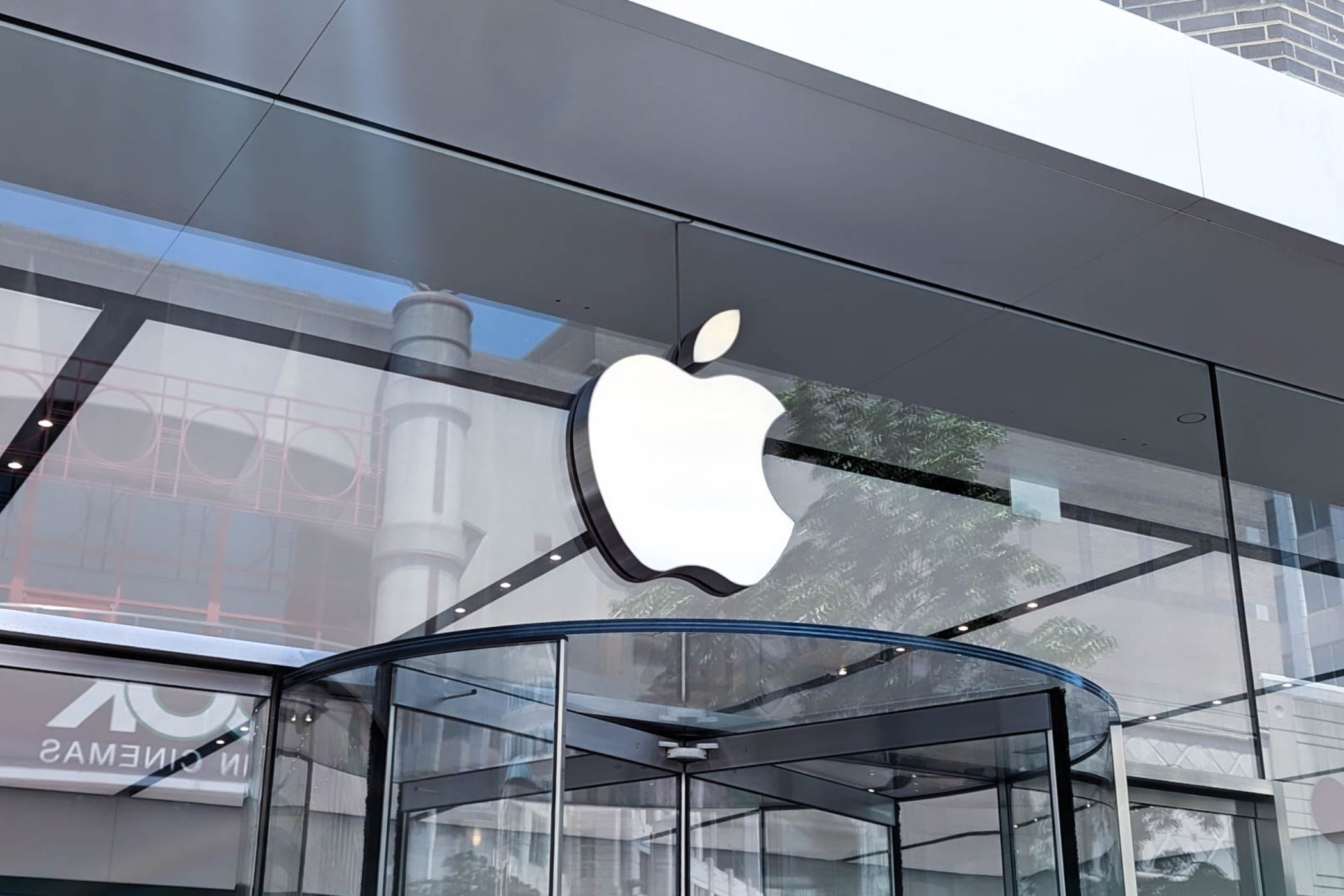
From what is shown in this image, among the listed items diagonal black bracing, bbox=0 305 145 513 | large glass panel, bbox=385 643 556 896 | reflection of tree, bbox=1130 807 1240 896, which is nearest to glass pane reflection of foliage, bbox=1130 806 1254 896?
reflection of tree, bbox=1130 807 1240 896

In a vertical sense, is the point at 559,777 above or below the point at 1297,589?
below

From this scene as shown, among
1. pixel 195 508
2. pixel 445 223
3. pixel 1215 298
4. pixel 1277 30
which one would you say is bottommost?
pixel 195 508

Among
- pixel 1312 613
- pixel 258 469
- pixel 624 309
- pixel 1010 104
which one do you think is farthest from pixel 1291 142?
pixel 258 469

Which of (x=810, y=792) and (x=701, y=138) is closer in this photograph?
(x=701, y=138)

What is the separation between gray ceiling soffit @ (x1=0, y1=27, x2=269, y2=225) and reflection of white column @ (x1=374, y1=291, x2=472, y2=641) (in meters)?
0.78

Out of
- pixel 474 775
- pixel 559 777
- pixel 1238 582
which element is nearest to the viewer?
pixel 559 777

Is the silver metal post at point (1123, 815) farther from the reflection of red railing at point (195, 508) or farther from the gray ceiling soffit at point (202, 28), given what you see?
the gray ceiling soffit at point (202, 28)

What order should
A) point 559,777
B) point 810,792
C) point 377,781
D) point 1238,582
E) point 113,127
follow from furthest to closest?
point 1238,582
point 810,792
point 113,127
point 377,781
point 559,777

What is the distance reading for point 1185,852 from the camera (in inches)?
220

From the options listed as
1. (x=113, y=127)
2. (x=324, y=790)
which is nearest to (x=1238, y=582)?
(x=324, y=790)

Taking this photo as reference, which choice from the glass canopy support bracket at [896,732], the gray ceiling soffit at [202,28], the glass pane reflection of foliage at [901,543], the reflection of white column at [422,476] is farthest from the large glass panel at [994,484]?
the gray ceiling soffit at [202,28]

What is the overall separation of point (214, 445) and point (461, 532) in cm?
81

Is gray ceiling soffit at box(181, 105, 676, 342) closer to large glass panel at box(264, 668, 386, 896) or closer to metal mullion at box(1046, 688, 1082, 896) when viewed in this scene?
large glass panel at box(264, 668, 386, 896)

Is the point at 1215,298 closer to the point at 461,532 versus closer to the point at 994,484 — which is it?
the point at 994,484
